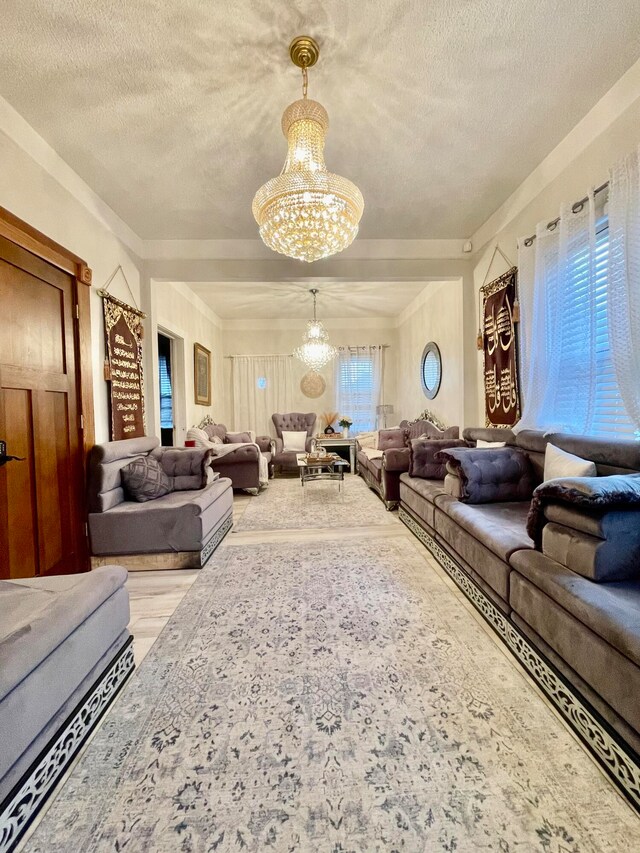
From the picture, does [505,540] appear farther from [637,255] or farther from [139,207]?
[139,207]

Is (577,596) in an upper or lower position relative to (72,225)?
lower

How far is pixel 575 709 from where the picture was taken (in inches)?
47.8

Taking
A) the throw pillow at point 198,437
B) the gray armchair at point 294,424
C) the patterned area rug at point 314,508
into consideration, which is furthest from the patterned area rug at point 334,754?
the gray armchair at point 294,424

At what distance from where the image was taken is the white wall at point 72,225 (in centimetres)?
206

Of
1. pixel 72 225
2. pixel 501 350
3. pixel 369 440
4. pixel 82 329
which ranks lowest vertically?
pixel 369 440

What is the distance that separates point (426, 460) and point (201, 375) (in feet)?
12.7

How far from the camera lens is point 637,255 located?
1800 mm

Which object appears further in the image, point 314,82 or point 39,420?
point 39,420

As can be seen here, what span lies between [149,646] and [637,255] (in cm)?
314

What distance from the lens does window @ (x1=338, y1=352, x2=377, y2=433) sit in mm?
7027

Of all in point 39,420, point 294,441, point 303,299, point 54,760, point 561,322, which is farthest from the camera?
point 294,441

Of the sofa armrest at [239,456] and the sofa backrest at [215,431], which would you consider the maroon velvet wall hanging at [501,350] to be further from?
the sofa backrest at [215,431]

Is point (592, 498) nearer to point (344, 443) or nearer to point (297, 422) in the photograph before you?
point (344, 443)

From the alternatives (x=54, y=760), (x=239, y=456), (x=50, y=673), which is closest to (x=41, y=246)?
(x=50, y=673)
